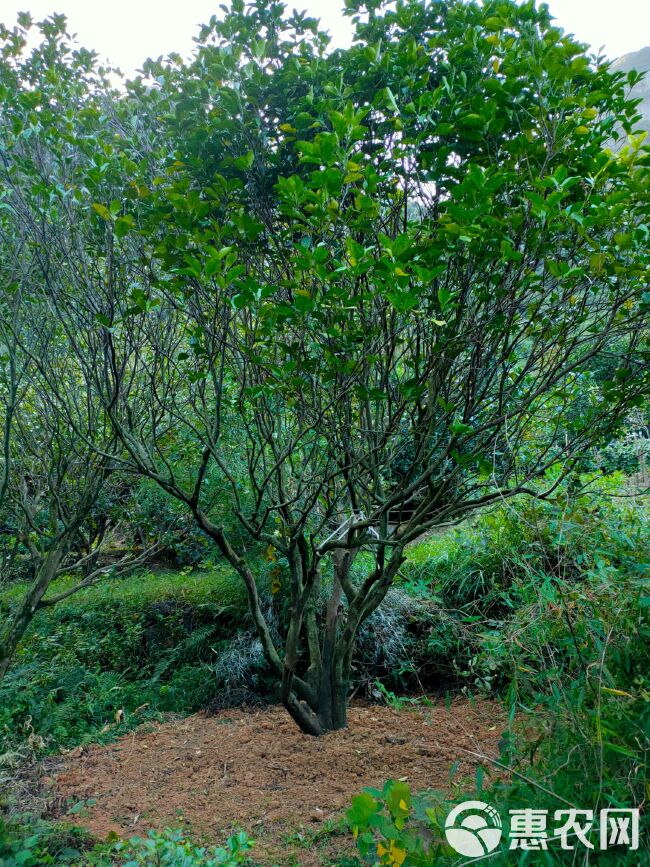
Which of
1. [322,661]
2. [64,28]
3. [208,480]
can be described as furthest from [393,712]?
[64,28]

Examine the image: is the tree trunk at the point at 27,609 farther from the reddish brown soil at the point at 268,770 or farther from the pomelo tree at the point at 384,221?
the pomelo tree at the point at 384,221

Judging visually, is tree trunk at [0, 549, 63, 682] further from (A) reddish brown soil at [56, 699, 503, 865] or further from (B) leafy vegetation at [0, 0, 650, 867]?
(A) reddish brown soil at [56, 699, 503, 865]

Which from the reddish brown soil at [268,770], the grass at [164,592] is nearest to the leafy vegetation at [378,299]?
the reddish brown soil at [268,770]

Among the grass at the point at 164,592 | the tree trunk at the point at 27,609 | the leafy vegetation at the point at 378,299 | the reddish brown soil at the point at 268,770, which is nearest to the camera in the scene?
the leafy vegetation at the point at 378,299

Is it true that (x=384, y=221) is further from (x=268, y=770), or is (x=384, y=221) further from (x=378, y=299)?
(x=268, y=770)

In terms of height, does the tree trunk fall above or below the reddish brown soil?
above

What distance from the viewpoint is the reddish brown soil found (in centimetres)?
285

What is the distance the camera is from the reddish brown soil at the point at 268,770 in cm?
285

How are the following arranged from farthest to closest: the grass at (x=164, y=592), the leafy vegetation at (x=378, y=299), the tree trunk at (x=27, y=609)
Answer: the grass at (x=164, y=592)
the tree trunk at (x=27, y=609)
the leafy vegetation at (x=378, y=299)

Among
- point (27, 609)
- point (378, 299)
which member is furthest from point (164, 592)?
point (378, 299)

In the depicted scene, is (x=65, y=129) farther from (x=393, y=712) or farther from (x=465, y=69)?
(x=393, y=712)

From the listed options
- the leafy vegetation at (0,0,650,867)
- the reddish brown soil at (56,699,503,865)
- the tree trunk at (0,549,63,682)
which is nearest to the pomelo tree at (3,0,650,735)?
the leafy vegetation at (0,0,650,867)

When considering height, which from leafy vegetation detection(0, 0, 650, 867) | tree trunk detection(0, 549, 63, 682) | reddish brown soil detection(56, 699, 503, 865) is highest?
leafy vegetation detection(0, 0, 650, 867)

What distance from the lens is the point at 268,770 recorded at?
337cm
